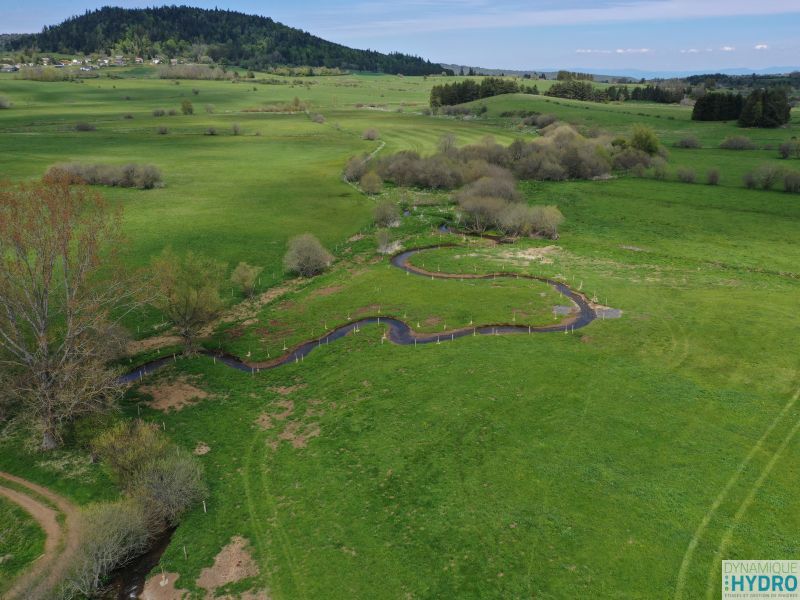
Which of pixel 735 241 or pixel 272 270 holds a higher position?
pixel 735 241

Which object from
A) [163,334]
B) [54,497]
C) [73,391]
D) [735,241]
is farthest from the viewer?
[735,241]

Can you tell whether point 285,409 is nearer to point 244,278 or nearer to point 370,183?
point 244,278

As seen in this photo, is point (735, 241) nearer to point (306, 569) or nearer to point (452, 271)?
point (452, 271)

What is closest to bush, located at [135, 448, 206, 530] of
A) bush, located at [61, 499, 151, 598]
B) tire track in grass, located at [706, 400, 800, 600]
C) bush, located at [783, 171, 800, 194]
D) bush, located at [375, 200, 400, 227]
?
bush, located at [61, 499, 151, 598]

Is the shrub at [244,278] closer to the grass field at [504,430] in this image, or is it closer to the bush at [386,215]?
the grass field at [504,430]

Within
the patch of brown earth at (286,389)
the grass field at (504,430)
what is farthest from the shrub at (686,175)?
the patch of brown earth at (286,389)

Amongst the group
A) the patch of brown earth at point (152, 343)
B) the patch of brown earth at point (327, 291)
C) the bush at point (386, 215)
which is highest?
the bush at point (386, 215)

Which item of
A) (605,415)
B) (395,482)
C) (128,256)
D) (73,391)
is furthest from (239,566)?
(128,256)
